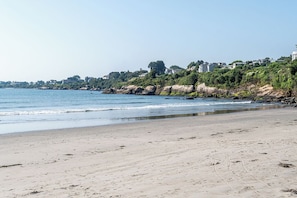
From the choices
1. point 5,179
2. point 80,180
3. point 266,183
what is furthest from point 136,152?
point 266,183

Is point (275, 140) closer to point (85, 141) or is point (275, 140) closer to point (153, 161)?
point (153, 161)

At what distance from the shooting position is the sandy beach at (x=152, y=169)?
24.7 feet

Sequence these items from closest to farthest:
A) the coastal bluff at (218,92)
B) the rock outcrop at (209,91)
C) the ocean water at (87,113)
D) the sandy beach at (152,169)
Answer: the sandy beach at (152,169), the ocean water at (87,113), the coastal bluff at (218,92), the rock outcrop at (209,91)

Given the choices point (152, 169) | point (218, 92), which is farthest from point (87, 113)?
point (218, 92)

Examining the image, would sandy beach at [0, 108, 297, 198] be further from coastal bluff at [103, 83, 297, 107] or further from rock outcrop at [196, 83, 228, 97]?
rock outcrop at [196, 83, 228, 97]

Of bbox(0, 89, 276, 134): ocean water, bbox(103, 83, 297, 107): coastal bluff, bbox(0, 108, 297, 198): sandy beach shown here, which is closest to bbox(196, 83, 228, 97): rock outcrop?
bbox(103, 83, 297, 107): coastal bluff

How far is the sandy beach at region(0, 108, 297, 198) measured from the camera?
7.52m

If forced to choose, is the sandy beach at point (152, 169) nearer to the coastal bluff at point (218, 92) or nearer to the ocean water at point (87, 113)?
the ocean water at point (87, 113)

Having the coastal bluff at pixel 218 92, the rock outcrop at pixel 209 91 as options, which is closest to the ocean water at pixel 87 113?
the coastal bluff at pixel 218 92

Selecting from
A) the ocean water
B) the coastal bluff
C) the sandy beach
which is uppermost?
the coastal bluff

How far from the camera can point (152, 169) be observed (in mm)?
9570

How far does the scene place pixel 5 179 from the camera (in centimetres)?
898

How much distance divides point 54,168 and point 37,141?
6974 mm

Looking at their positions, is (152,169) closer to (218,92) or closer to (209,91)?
(218,92)
